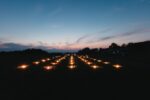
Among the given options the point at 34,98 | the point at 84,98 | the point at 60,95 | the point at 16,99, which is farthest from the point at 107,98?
the point at 16,99

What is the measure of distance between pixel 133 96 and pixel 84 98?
1867 mm

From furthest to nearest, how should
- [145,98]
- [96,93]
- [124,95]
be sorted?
[96,93], [124,95], [145,98]

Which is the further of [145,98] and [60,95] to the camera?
[60,95]

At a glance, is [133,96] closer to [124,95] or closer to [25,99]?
[124,95]

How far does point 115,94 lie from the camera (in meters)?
10.1

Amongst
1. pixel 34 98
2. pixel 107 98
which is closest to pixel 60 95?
pixel 34 98

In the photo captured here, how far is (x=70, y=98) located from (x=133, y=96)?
7.81ft

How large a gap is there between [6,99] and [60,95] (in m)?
2.10

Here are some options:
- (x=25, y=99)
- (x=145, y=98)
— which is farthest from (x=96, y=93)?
(x=25, y=99)

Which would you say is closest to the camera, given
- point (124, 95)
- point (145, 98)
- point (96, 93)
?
point (145, 98)

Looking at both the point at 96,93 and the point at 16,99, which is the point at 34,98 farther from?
the point at 96,93

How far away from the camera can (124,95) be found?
9852 mm

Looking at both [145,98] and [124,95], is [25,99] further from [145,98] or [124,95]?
[145,98]

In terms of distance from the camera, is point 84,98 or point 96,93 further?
point 96,93
